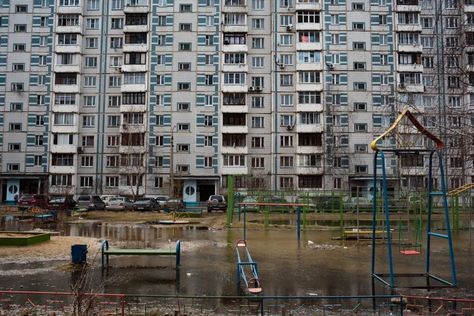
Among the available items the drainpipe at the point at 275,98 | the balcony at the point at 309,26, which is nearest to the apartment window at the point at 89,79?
the drainpipe at the point at 275,98

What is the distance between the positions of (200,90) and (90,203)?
1986cm

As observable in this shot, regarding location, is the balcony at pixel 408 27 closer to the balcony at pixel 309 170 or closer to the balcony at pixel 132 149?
the balcony at pixel 309 170

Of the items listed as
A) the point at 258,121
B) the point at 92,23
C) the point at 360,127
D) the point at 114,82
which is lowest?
the point at 360,127

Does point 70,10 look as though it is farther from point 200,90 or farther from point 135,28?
point 200,90

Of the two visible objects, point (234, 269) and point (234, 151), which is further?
point (234, 151)

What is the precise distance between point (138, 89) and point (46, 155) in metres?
14.4

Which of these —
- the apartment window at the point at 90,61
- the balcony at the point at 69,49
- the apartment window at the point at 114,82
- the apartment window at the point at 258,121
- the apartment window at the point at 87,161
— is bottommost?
the apartment window at the point at 87,161

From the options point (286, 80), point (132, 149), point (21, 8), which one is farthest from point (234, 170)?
point (21, 8)

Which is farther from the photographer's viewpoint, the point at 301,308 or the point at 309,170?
the point at 309,170

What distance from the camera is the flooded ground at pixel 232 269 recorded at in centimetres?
1066

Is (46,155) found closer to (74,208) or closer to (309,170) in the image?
(74,208)

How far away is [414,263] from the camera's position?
14.8 m

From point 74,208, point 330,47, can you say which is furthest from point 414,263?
point 330,47

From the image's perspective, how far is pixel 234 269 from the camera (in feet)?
42.7
